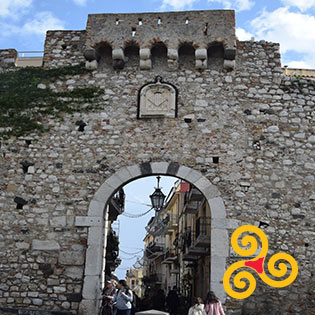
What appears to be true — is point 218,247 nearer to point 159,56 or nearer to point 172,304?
point 159,56

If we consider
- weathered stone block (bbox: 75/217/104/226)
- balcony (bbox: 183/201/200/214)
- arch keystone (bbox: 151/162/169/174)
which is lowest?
weathered stone block (bbox: 75/217/104/226)

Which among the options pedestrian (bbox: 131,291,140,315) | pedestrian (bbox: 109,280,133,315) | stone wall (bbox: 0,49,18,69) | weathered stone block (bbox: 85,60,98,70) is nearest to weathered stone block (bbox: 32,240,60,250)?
pedestrian (bbox: 109,280,133,315)

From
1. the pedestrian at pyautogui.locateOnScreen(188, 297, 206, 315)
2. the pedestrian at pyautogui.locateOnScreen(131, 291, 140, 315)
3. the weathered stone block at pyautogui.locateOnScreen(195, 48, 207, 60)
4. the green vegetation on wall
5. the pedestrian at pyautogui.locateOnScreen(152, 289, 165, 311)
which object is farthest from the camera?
the pedestrian at pyautogui.locateOnScreen(152, 289, 165, 311)

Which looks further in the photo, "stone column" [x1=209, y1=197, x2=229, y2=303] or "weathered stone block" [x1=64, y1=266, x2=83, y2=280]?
"weathered stone block" [x1=64, y1=266, x2=83, y2=280]

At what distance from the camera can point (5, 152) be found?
351 inches

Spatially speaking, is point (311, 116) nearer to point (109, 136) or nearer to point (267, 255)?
point (267, 255)

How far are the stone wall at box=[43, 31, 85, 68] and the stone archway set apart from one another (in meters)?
2.99

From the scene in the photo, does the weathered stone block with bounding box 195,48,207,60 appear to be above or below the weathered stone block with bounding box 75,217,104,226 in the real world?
above

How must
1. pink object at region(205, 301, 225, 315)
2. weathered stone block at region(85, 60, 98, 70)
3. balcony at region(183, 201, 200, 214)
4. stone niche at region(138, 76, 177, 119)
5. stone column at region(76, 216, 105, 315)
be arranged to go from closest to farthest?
pink object at region(205, 301, 225, 315) < stone column at region(76, 216, 105, 315) < stone niche at region(138, 76, 177, 119) < weathered stone block at region(85, 60, 98, 70) < balcony at region(183, 201, 200, 214)

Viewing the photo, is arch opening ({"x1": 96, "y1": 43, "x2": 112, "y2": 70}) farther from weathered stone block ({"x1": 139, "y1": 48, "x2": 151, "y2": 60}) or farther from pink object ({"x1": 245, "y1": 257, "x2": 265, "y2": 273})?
pink object ({"x1": 245, "y1": 257, "x2": 265, "y2": 273})

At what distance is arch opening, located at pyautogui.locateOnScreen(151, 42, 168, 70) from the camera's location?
926 centimetres

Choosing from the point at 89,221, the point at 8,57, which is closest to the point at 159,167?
the point at 89,221

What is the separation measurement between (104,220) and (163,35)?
13.8ft

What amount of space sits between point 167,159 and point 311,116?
3184mm
